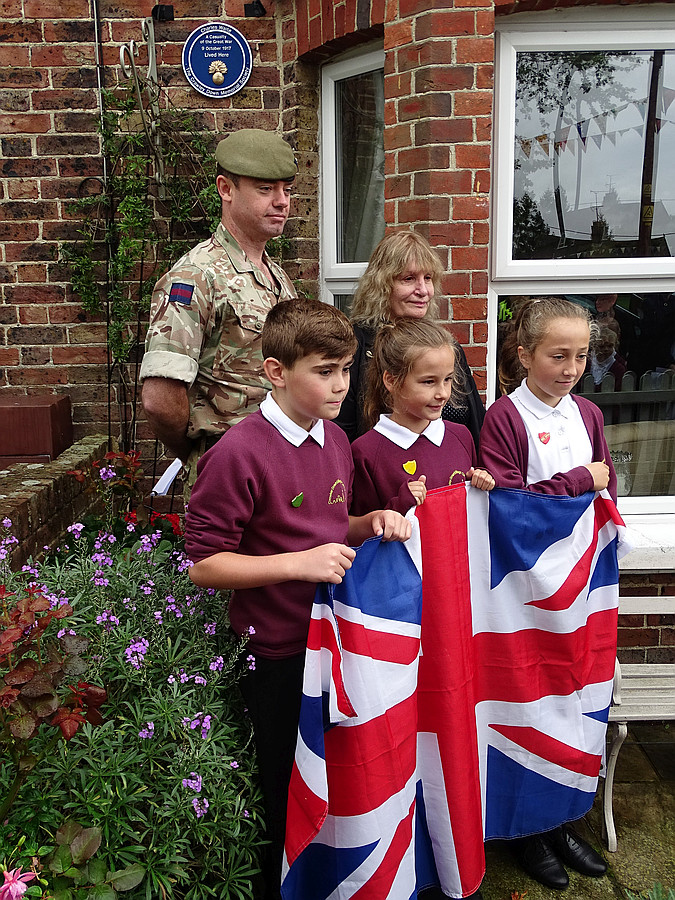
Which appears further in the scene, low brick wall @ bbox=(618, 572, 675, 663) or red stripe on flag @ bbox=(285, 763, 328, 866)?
low brick wall @ bbox=(618, 572, 675, 663)

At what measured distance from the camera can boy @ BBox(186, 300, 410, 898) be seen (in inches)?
71.9

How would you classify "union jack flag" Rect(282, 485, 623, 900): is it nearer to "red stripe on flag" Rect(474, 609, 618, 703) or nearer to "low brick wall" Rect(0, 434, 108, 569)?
"red stripe on flag" Rect(474, 609, 618, 703)

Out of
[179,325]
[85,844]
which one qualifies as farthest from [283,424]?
[85,844]

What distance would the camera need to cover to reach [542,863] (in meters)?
2.48

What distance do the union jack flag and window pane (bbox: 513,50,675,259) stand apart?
5.11ft

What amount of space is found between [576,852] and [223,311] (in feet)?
6.97

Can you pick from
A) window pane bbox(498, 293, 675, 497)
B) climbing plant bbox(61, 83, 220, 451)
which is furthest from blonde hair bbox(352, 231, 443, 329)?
climbing plant bbox(61, 83, 220, 451)

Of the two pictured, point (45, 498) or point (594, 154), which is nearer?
point (45, 498)

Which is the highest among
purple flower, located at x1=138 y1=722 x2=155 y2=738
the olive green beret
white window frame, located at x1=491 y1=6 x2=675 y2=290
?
white window frame, located at x1=491 y1=6 x2=675 y2=290

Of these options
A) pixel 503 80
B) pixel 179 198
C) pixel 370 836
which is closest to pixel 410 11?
pixel 503 80

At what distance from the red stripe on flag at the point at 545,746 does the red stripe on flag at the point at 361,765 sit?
0.53 m

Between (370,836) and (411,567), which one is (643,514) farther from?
(370,836)

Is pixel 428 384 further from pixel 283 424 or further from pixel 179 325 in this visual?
pixel 179 325

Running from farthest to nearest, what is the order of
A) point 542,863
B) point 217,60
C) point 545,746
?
1. point 217,60
2. point 542,863
3. point 545,746
